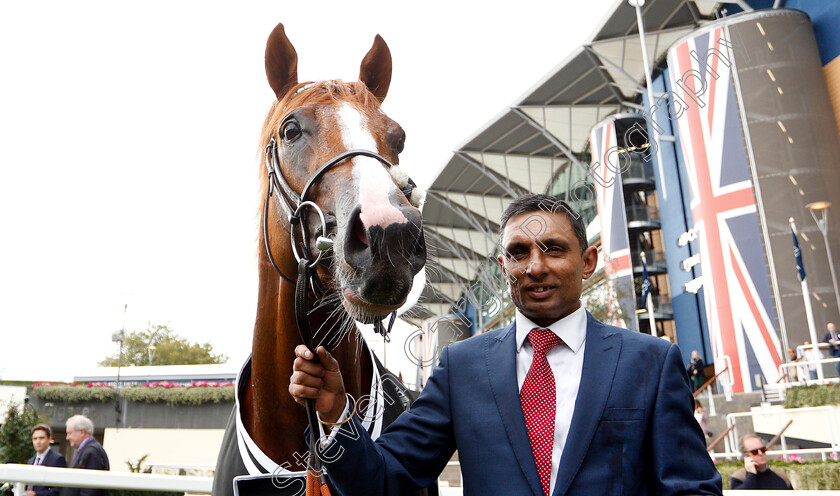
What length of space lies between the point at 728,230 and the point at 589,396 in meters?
15.8

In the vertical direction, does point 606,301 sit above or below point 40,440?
above

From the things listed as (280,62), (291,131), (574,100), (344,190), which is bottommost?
(344,190)

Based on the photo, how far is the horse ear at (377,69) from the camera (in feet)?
6.73

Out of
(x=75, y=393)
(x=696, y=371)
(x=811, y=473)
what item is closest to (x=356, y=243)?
(x=811, y=473)

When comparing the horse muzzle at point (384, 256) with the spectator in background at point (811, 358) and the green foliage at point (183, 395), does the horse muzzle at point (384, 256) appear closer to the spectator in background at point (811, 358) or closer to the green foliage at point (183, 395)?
the spectator in background at point (811, 358)

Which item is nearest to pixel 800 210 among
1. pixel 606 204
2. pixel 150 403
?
pixel 606 204

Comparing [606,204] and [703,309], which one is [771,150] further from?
[703,309]

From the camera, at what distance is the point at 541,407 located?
1.48 m

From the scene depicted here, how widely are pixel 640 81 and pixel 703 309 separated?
9.05 meters

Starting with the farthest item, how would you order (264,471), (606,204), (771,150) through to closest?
(606,204)
(771,150)
(264,471)

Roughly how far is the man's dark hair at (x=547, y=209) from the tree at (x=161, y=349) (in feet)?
116

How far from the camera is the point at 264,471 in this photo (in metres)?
1.62

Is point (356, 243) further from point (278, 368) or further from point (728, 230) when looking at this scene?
point (728, 230)

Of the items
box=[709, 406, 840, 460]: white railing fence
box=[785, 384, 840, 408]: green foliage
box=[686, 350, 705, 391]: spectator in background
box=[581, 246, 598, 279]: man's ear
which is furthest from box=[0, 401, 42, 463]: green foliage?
box=[686, 350, 705, 391]: spectator in background
